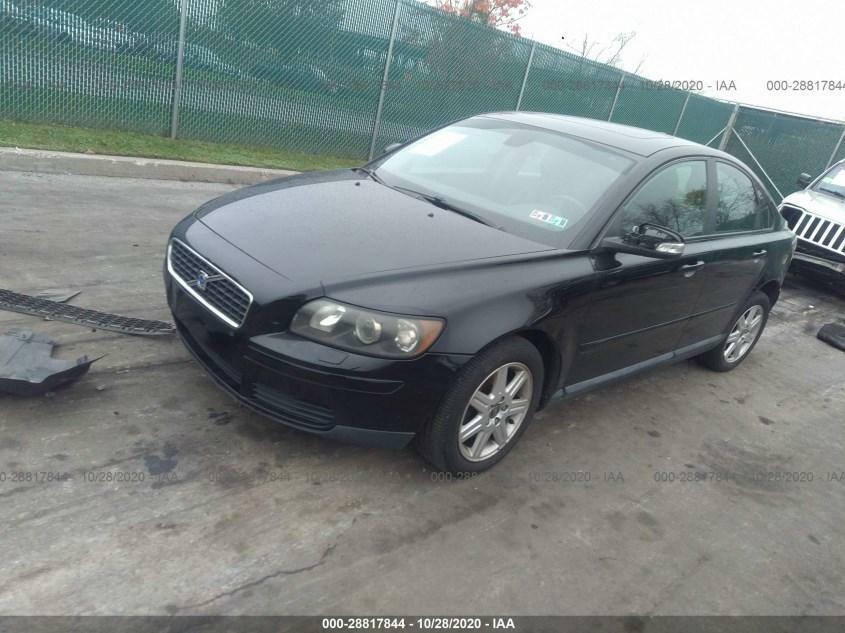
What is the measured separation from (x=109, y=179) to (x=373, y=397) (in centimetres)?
611

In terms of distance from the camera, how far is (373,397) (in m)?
2.86

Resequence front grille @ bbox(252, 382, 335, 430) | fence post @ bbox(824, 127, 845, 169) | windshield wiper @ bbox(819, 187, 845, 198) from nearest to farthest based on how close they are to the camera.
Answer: front grille @ bbox(252, 382, 335, 430) → windshield wiper @ bbox(819, 187, 845, 198) → fence post @ bbox(824, 127, 845, 169)

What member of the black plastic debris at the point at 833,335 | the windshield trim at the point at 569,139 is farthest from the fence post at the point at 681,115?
the windshield trim at the point at 569,139

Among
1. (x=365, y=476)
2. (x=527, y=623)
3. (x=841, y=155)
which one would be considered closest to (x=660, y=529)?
(x=527, y=623)

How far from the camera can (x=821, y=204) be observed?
897cm

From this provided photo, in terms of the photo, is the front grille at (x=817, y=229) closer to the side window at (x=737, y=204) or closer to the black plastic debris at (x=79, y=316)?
the side window at (x=737, y=204)

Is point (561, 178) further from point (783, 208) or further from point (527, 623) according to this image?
point (783, 208)

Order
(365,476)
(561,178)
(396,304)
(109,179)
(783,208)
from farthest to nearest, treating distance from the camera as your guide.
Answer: (783,208) < (109,179) < (561,178) < (365,476) < (396,304)

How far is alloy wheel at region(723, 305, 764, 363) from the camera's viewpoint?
5.35 m

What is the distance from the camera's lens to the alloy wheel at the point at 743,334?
535cm

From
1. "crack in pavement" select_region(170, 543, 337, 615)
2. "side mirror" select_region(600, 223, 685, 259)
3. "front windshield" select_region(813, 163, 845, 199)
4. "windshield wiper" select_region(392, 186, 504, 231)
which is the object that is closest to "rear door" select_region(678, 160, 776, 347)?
"side mirror" select_region(600, 223, 685, 259)

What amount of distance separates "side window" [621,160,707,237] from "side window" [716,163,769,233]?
0.73 feet

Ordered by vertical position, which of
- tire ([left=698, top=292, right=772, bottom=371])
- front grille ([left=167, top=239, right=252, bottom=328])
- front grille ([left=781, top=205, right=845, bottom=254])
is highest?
front grille ([left=781, top=205, right=845, bottom=254])

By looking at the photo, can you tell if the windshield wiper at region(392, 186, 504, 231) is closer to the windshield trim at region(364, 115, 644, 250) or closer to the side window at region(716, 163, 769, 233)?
the windshield trim at region(364, 115, 644, 250)
